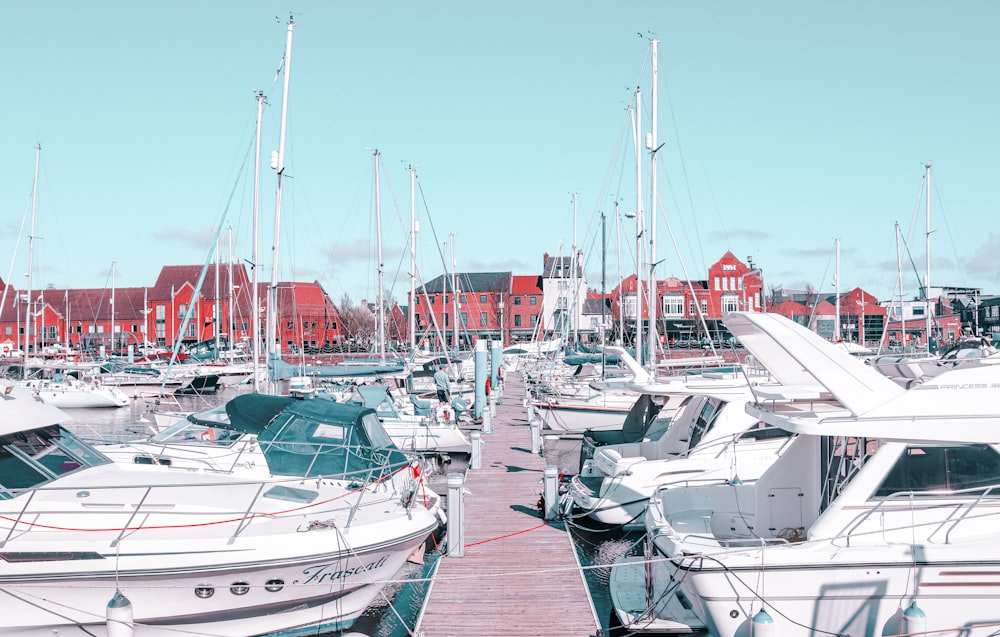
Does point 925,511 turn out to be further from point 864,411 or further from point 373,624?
point 373,624

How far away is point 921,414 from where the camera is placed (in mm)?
9062

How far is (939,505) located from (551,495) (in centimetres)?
644

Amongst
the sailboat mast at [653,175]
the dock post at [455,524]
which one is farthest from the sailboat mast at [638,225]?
the dock post at [455,524]

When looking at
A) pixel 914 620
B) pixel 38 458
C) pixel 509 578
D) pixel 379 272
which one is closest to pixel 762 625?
pixel 914 620

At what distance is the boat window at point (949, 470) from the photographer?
909 centimetres

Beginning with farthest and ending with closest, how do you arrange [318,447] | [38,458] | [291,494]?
[318,447] < [291,494] < [38,458]

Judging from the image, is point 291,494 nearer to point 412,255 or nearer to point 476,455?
point 476,455

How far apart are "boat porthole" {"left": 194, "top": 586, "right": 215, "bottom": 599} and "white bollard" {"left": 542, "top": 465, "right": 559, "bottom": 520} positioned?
607cm

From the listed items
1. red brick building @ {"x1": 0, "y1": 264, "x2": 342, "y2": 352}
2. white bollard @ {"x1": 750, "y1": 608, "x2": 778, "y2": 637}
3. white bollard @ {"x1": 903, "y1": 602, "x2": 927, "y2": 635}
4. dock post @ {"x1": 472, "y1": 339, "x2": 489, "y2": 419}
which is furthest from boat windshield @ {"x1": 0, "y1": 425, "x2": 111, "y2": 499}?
red brick building @ {"x1": 0, "y1": 264, "x2": 342, "y2": 352}

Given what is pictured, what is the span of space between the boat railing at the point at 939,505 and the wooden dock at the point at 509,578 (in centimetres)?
315

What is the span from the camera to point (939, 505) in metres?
9.03

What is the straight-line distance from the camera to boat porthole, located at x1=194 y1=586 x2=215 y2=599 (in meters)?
9.52

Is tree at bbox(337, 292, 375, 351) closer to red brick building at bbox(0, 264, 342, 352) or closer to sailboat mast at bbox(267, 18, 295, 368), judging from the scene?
red brick building at bbox(0, 264, 342, 352)

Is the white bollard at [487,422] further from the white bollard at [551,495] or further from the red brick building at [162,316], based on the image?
the red brick building at [162,316]
